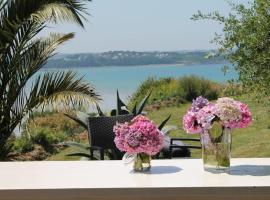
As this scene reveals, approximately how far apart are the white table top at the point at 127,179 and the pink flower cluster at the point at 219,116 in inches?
7.8

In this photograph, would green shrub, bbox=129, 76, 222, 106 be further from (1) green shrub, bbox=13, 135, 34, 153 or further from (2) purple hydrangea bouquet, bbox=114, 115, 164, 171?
(2) purple hydrangea bouquet, bbox=114, 115, 164, 171

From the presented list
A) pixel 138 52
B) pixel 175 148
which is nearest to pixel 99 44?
pixel 138 52

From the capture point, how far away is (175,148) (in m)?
5.29

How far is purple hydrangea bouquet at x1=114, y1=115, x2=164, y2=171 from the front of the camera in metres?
2.38

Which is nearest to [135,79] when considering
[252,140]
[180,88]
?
[180,88]

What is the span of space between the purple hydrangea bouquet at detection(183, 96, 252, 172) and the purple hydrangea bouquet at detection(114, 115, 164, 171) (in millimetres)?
185

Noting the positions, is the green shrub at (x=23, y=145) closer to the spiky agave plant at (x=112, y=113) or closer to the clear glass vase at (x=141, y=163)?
the spiky agave plant at (x=112, y=113)

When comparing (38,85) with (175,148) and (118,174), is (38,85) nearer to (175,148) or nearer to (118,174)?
(175,148)

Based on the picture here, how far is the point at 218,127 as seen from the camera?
2375 millimetres

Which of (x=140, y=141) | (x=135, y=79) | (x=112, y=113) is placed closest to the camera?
(x=140, y=141)

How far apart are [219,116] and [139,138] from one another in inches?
14.0

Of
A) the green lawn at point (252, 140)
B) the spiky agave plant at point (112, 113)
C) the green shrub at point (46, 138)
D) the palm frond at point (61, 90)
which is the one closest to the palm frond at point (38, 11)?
the palm frond at point (61, 90)

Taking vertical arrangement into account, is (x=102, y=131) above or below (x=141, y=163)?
below

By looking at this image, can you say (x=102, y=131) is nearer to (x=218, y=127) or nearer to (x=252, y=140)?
(x=218, y=127)
